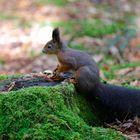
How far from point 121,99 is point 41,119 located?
1.01 m

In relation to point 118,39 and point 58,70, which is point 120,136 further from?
point 118,39

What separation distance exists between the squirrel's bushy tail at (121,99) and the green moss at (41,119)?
2.14ft

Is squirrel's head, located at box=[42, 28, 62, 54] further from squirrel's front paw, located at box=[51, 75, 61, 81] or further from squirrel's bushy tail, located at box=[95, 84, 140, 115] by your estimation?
squirrel's bushy tail, located at box=[95, 84, 140, 115]

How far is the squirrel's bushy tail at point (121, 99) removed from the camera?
15.1 ft

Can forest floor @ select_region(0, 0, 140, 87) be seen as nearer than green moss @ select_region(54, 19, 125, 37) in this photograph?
Yes

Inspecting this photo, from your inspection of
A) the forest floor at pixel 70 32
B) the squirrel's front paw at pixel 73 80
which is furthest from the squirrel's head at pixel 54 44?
the forest floor at pixel 70 32

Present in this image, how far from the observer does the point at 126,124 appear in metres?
4.46

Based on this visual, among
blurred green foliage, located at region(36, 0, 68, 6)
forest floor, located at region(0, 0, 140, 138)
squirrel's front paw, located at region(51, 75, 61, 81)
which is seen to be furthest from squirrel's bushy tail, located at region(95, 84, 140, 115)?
blurred green foliage, located at region(36, 0, 68, 6)

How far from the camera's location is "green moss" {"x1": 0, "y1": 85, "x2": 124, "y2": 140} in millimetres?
3752

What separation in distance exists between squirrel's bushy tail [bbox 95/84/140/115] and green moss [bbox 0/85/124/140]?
0.65 m

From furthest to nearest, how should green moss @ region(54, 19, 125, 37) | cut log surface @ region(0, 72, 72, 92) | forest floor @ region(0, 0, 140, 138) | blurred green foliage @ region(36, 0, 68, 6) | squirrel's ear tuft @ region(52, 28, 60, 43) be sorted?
blurred green foliage @ region(36, 0, 68, 6)
green moss @ region(54, 19, 125, 37)
forest floor @ region(0, 0, 140, 138)
squirrel's ear tuft @ region(52, 28, 60, 43)
cut log surface @ region(0, 72, 72, 92)

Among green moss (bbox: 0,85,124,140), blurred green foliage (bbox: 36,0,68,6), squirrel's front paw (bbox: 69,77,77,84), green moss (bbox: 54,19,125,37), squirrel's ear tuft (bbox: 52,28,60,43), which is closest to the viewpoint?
green moss (bbox: 0,85,124,140)

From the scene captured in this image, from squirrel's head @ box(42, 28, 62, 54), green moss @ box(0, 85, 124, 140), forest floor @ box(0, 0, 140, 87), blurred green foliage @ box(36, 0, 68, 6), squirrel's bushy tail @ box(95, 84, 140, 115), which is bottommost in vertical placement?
Result: forest floor @ box(0, 0, 140, 87)

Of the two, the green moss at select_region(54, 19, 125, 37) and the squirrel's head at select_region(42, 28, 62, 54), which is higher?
the squirrel's head at select_region(42, 28, 62, 54)
